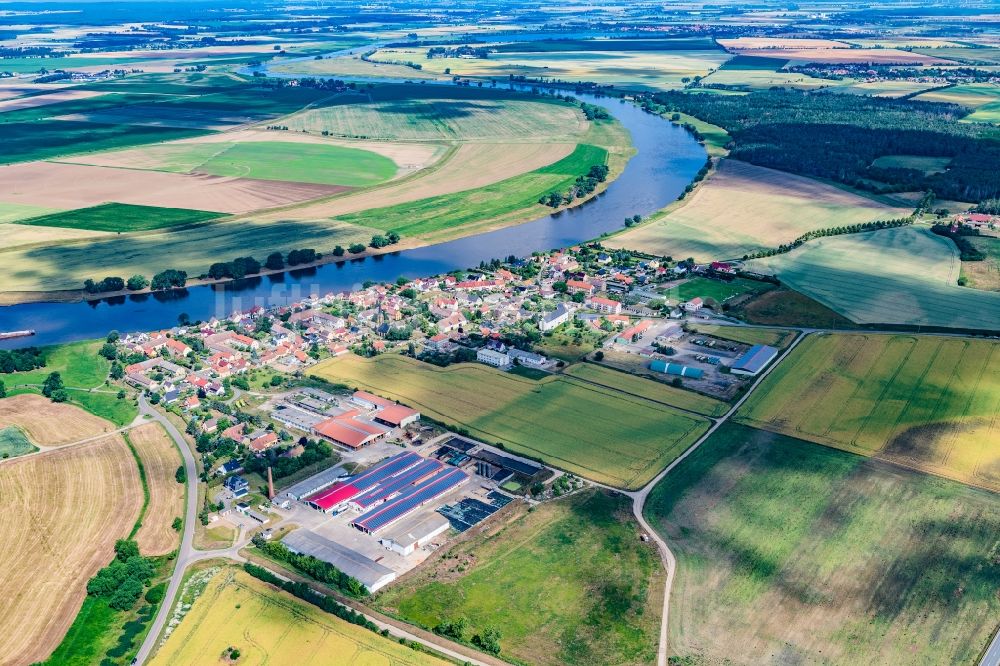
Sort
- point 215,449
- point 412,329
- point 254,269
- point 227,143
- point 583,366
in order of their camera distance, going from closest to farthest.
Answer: point 215,449
point 583,366
point 412,329
point 254,269
point 227,143

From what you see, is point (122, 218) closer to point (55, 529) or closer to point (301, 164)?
point (301, 164)

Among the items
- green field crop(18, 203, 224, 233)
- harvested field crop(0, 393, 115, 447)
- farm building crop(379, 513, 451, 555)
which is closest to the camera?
farm building crop(379, 513, 451, 555)

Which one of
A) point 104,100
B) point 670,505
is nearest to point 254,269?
point 670,505

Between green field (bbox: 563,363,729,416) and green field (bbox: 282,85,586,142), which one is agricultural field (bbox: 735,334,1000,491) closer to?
green field (bbox: 563,363,729,416)

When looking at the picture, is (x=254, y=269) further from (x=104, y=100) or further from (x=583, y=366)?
(x=104, y=100)

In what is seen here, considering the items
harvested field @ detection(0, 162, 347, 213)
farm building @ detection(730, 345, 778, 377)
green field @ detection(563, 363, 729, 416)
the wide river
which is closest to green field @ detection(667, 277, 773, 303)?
farm building @ detection(730, 345, 778, 377)

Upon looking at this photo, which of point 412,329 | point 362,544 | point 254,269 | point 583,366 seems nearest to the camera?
point 362,544

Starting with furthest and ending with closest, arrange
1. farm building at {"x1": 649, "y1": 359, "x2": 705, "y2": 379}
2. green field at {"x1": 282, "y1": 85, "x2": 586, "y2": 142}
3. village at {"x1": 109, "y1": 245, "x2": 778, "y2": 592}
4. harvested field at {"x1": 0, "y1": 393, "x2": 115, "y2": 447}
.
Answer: green field at {"x1": 282, "y1": 85, "x2": 586, "y2": 142}, farm building at {"x1": 649, "y1": 359, "x2": 705, "y2": 379}, harvested field at {"x1": 0, "y1": 393, "x2": 115, "y2": 447}, village at {"x1": 109, "y1": 245, "x2": 778, "y2": 592}
